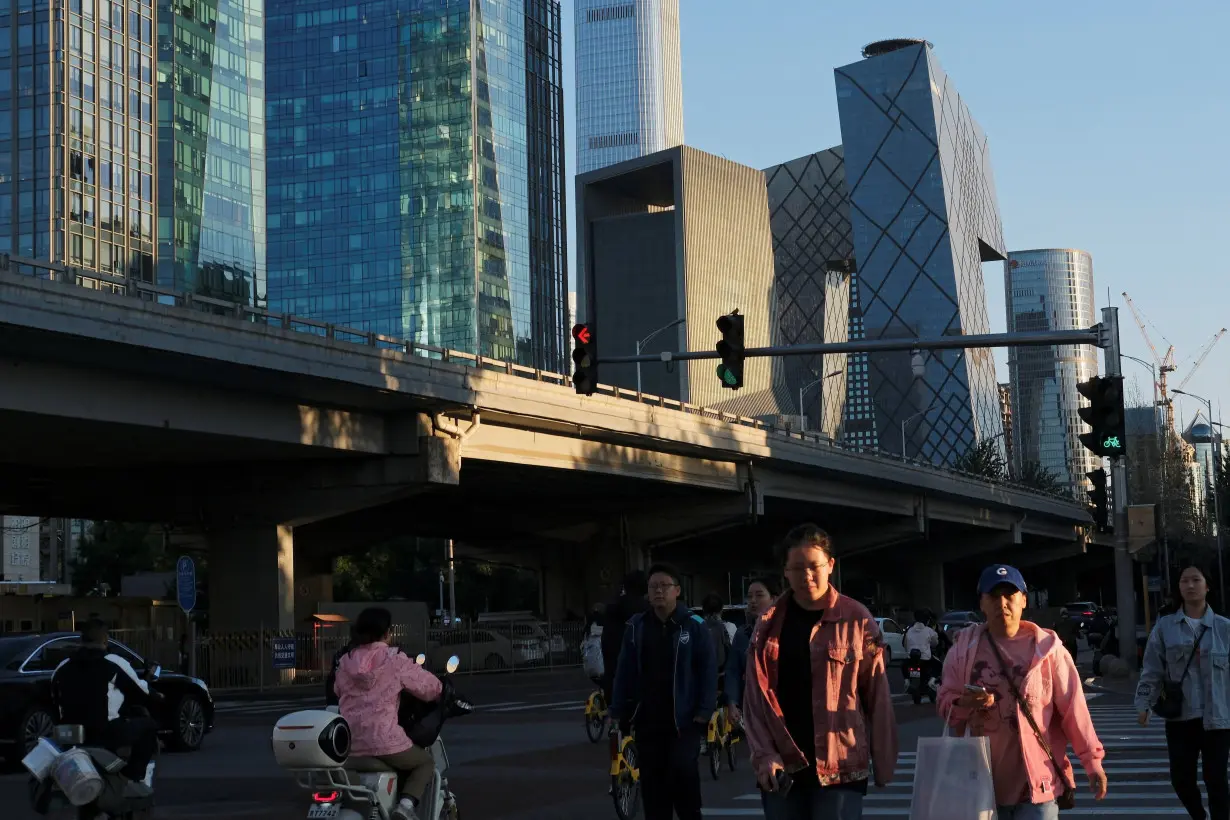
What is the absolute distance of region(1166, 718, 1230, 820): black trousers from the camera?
9586 millimetres

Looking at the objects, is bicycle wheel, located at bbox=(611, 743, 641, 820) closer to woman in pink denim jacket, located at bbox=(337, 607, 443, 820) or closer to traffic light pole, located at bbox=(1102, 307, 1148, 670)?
woman in pink denim jacket, located at bbox=(337, 607, 443, 820)

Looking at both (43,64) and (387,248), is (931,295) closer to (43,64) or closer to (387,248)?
(387,248)

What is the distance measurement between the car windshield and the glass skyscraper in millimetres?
95440

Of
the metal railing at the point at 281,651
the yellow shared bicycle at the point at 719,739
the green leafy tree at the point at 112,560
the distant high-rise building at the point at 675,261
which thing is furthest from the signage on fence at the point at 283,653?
the distant high-rise building at the point at 675,261

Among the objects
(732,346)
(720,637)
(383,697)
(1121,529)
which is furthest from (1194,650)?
(1121,529)

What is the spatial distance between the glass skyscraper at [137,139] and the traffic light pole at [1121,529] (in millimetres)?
94046

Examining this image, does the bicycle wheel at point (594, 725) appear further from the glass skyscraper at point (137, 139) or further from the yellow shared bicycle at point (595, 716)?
the glass skyscraper at point (137, 139)

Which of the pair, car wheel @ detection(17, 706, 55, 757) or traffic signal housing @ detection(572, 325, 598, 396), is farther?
traffic signal housing @ detection(572, 325, 598, 396)

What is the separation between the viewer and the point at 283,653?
41.6 meters

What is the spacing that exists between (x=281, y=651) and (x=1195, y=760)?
112 feet

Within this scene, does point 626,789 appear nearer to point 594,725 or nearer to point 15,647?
point 594,725

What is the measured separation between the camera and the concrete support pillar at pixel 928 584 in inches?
3939

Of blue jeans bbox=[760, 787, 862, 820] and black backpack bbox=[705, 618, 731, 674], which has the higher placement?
black backpack bbox=[705, 618, 731, 674]

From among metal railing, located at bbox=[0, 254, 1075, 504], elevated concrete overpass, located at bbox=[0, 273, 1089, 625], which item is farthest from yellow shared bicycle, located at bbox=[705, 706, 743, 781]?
elevated concrete overpass, located at bbox=[0, 273, 1089, 625]
